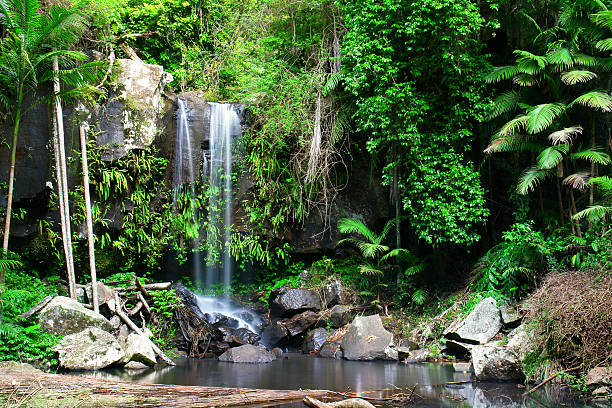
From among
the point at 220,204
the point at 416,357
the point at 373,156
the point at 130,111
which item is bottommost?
the point at 416,357

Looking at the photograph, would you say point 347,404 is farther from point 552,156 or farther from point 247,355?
point 552,156

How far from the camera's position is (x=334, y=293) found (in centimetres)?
1060

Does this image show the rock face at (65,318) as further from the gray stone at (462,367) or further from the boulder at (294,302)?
the gray stone at (462,367)

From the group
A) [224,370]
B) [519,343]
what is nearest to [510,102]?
[519,343]

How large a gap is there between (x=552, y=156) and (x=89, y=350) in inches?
317

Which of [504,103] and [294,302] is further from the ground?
[504,103]

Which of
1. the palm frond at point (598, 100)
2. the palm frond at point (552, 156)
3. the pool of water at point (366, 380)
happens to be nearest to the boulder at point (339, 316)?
the pool of water at point (366, 380)

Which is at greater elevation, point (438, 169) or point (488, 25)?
point (488, 25)

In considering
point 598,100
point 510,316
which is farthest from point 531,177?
point 510,316

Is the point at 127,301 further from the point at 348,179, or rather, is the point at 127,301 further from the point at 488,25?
the point at 488,25

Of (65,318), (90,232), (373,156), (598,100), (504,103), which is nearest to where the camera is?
(65,318)

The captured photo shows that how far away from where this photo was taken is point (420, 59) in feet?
32.6

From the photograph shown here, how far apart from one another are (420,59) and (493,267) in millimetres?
4380

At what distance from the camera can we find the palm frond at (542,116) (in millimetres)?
8133
